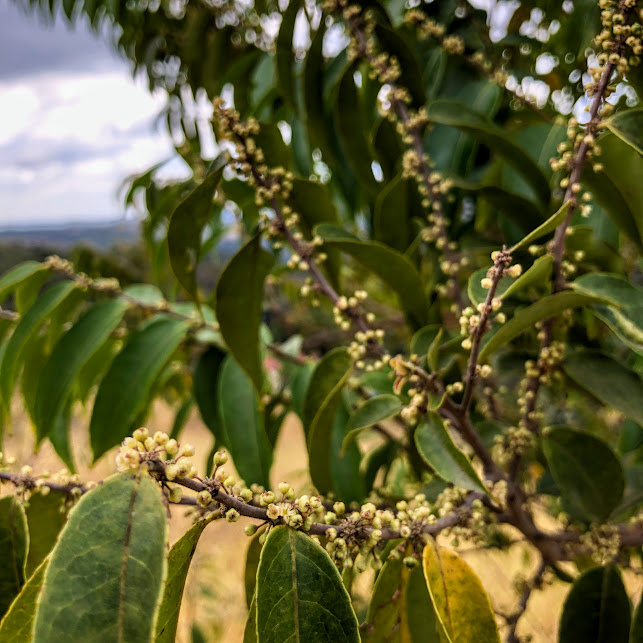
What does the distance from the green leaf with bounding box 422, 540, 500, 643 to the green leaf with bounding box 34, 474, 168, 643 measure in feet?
0.50

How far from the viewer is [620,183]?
0.43 m

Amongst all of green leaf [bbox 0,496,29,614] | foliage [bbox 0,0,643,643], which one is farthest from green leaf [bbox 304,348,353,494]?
green leaf [bbox 0,496,29,614]

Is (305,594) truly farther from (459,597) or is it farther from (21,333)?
(21,333)

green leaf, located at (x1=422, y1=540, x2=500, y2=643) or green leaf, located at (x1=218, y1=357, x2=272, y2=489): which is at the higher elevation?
green leaf, located at (x1=422, y1=540, x2=500, y2=643)

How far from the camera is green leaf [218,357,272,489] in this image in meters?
0.58

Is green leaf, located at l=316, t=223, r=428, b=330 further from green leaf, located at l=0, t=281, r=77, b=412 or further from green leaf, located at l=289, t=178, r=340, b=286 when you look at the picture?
green leaf, located at l=0, t=281, r=77, b=412

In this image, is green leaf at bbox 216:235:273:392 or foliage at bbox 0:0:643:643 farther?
green leaf at bbox 216:235:273:392

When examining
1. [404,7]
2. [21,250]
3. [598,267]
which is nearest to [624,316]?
[598,267]

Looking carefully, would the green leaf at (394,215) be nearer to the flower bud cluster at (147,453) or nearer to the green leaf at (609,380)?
the green leaf at (609,380)

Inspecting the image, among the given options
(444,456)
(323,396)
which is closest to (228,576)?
(323,396)

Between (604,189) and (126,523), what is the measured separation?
1.34 ft

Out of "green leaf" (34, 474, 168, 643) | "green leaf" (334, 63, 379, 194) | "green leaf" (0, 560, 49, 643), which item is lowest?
"green leaf" (0, 560, 49, 643)

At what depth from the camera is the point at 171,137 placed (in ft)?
4.04

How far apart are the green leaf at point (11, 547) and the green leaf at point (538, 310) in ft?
1.00
